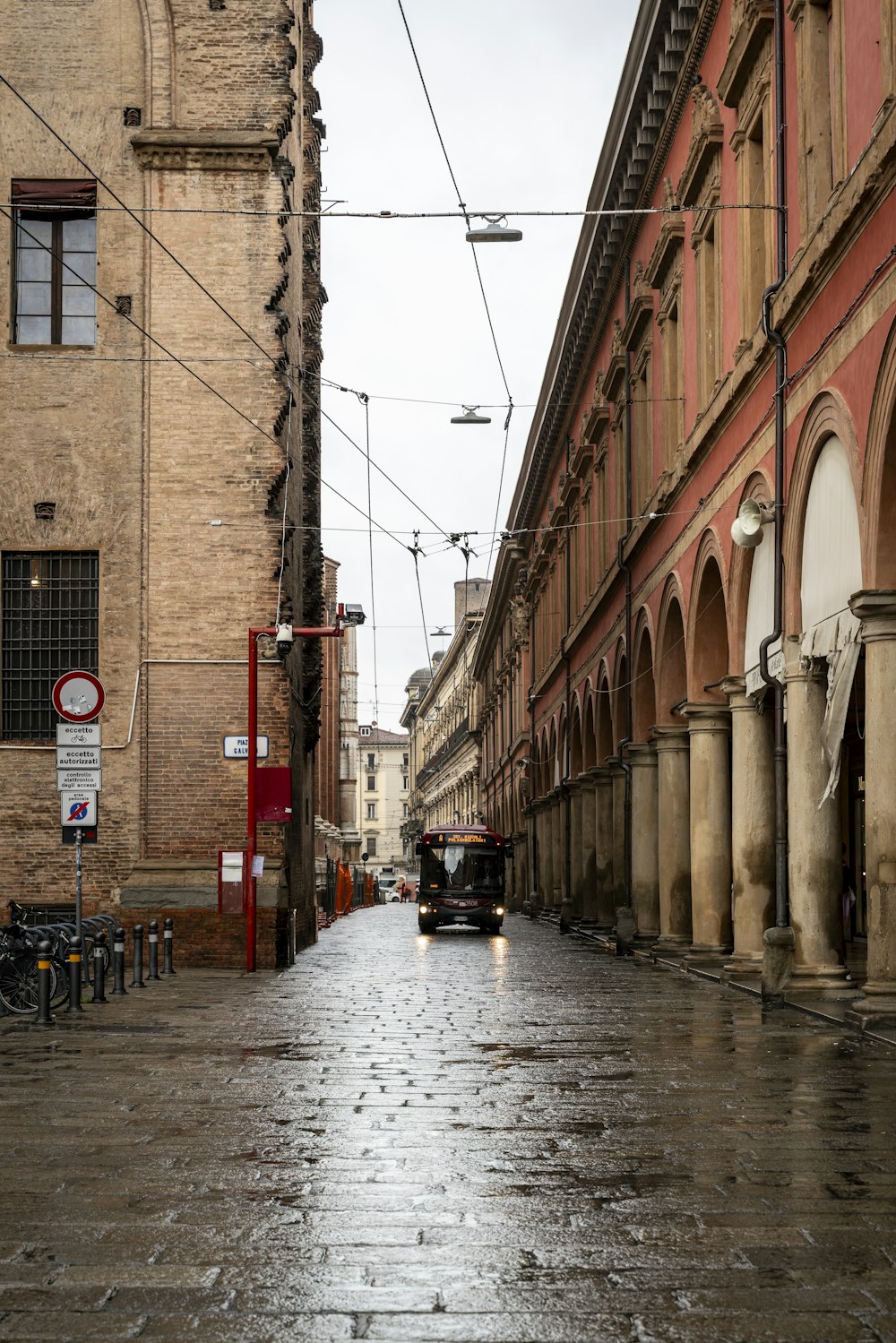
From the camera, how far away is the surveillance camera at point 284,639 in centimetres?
2222

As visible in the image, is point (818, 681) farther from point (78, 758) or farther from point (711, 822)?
point (78, 758)

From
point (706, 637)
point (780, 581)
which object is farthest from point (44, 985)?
point (706, 637)

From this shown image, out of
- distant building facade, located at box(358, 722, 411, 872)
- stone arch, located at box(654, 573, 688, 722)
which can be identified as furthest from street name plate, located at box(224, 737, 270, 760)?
distant building facade, located at box(358, 722, 411, 872)

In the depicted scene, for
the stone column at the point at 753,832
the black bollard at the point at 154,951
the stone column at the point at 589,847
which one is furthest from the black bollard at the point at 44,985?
the stone column at the point at 589,847

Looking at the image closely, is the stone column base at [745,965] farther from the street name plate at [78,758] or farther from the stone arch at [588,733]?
the stone arch at [588,733]

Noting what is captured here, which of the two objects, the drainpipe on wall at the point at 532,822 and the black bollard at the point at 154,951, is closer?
the black bollard at the point at 154,951

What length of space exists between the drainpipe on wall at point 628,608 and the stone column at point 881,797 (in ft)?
48.7

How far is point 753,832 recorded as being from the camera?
18.5 meters

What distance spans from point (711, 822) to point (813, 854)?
19.3 feet

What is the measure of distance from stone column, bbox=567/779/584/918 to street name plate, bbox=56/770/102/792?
78.0 feet

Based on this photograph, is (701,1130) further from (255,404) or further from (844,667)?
(255,404)

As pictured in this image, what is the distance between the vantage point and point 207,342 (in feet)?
77.5

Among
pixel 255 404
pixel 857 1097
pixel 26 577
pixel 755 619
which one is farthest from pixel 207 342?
pixel 857 1097

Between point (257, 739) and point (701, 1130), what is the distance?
14.8 metres
